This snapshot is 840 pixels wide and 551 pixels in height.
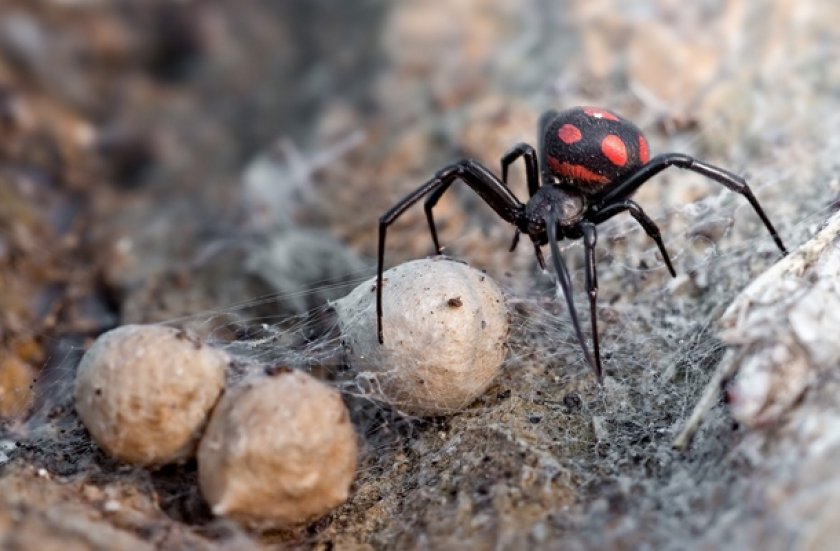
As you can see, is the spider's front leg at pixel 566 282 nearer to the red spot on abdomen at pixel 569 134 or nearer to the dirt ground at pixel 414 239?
the dirt ground at pixel 414 239

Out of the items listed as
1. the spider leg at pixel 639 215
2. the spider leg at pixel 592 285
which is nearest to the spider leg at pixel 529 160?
the spider leg at pixel 639 215

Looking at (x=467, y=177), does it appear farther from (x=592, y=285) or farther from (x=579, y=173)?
(x=592, y=285)

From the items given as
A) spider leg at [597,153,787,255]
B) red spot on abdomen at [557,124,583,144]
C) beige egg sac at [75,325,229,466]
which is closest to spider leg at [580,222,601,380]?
spider leg at [597,153,787,255]

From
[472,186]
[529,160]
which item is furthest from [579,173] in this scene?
[472,186]

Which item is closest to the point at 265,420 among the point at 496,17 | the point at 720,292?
the point at 720,292

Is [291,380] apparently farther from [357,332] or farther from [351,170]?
[351,170]

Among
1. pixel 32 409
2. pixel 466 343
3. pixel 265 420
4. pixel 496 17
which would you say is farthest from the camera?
pixel 496 17
